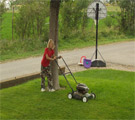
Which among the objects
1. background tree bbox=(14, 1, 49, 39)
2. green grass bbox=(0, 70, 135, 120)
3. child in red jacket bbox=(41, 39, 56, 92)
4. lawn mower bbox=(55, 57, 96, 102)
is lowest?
green grass bbox=(0, 70, 135, 120)

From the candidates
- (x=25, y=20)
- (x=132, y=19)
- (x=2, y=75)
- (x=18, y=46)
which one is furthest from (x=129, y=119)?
(x=132, y=19)

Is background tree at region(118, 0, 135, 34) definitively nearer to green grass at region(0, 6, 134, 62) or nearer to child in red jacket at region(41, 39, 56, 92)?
green grass at region(0, 6, 134, 62)

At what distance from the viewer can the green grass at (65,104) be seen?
6627 millimetres

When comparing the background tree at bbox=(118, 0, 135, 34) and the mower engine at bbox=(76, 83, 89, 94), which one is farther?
the background tree at bbox=(118, 0, 135, 34)

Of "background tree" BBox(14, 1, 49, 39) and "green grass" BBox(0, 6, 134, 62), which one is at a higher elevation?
"background tree" BBox(14, 1, 49, 39)

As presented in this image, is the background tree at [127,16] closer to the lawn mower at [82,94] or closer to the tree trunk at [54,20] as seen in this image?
the tree trunk at [54,20]

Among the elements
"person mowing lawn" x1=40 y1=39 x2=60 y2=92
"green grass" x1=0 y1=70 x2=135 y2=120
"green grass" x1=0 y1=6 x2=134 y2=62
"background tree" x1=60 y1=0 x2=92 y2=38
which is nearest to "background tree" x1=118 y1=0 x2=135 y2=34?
"green grass" x1=0 y1=6 x2=134 y2=62

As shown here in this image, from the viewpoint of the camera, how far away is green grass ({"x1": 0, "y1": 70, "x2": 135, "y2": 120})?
6627 millimetres

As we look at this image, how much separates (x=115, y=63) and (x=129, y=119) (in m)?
7.84

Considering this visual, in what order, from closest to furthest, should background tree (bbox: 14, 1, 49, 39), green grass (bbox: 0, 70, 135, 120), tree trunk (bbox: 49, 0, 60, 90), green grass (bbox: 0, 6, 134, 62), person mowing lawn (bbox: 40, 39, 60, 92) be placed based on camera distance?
green grass (bbox: 0, 70, 135, 120) < person mowing lawn (bbox: 40, 39, 60, 92) < tree trunk (bbox: 49, 0, 60, 90) < green grass (bbox: 0, 6, 134, 62) < background tree (bbox: 14, 1, 49, 39)

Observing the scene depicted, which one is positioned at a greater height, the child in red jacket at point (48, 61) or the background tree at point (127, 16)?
the background tree at point (127, 16)

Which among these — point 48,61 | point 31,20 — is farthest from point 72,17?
point 48,61

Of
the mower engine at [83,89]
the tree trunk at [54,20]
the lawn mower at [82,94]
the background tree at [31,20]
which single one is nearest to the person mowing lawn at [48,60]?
the tree trunk at [54,20]

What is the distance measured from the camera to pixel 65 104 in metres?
7.21
